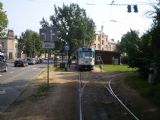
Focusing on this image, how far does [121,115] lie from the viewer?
16359 mm

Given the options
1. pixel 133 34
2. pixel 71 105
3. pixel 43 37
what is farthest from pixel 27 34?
pixel 71 105

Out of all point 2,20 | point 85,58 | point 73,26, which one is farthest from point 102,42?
point 85,58

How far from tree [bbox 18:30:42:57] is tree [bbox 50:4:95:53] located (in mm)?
41278

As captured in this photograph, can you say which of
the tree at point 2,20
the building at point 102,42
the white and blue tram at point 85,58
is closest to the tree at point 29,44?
the building at point 102,42

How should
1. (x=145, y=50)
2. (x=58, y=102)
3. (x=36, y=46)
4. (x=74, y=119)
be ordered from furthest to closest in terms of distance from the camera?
(x=36, y=46), (x=145, y=50), (x=58, y=102), (x=74, y=119)

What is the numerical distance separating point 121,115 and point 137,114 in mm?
732

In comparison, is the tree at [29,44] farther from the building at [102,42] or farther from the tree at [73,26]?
the tree at [73,26]

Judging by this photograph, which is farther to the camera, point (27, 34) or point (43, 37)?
point (27, 34)

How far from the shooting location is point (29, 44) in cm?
14850

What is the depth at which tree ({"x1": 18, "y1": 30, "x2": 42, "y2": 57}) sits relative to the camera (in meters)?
148

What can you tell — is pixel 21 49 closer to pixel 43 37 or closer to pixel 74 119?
pixel 43 37

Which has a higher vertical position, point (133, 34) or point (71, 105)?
point (133, 34)

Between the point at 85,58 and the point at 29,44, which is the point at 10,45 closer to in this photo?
the point at 29,44

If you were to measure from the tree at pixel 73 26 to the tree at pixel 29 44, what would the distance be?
41278 mm
